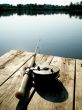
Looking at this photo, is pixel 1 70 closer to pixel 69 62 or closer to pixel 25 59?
pixel 25 59

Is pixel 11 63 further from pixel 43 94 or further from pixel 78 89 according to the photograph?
pixel 78 89

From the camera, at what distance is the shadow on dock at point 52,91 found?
7.52 ft

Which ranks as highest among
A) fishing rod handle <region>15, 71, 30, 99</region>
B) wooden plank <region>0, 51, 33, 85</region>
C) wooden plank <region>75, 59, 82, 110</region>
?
fishing rod handle <region>15, 71, 30, 99</region>

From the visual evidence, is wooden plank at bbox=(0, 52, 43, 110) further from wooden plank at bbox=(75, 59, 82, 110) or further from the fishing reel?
wooden plank at bbox=(75, 59, 82, 110)

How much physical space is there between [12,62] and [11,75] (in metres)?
0.69

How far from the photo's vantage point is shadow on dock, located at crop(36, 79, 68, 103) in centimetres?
229

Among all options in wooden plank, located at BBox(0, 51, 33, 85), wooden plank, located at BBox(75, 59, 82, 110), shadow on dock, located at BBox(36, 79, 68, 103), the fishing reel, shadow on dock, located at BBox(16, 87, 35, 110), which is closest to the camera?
shadow on dock, located at BBox(16, 87, 35, 110)

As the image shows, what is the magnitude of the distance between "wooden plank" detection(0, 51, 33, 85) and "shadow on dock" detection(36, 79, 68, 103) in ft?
2.04

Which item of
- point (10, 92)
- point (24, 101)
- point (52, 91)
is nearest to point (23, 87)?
point (24, 101)

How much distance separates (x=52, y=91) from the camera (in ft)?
7.92

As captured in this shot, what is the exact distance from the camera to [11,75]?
9.58 ft

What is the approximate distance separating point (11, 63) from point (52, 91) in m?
1.34

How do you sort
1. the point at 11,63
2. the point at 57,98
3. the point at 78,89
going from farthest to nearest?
the point at 11,63 → the point at 78,89 → the point at 57,98

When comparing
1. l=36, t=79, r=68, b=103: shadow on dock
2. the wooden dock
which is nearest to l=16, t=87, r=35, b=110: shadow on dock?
the wooden dock
